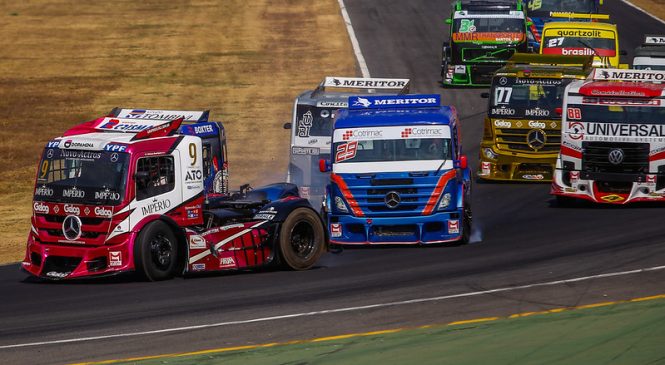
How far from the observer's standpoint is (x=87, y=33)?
52969mm

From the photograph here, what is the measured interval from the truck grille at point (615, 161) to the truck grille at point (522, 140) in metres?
2.67

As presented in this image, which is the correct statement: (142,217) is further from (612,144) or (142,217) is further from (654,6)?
(654,6)

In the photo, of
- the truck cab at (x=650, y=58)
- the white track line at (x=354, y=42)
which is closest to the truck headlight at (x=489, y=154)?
the truck cab at (x=650, y=58)

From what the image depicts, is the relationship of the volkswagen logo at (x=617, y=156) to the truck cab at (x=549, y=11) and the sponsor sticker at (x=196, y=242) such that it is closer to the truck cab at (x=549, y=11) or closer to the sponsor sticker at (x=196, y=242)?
the sponsor sticker at (x=196, y=242)

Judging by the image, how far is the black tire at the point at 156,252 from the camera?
18594 mm

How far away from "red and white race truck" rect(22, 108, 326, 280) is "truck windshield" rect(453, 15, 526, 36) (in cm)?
2043

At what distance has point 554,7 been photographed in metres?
43.7

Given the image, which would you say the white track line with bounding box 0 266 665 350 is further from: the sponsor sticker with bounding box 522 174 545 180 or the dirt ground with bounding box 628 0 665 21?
the dirt ground with bounding box 628 0 665 21

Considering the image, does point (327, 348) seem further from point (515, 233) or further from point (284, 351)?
point (515, 233)

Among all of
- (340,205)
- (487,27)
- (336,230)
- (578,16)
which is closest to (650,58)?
(487,27)

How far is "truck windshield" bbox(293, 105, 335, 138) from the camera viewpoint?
1040 inches

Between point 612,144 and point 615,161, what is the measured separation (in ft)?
1.14

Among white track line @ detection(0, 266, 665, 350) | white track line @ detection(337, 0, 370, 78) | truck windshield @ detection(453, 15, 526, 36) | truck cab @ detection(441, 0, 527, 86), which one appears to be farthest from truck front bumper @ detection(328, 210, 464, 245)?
white track line @ detection(337, 0, 370, 78)

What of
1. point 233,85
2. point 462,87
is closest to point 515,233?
point 462,87
